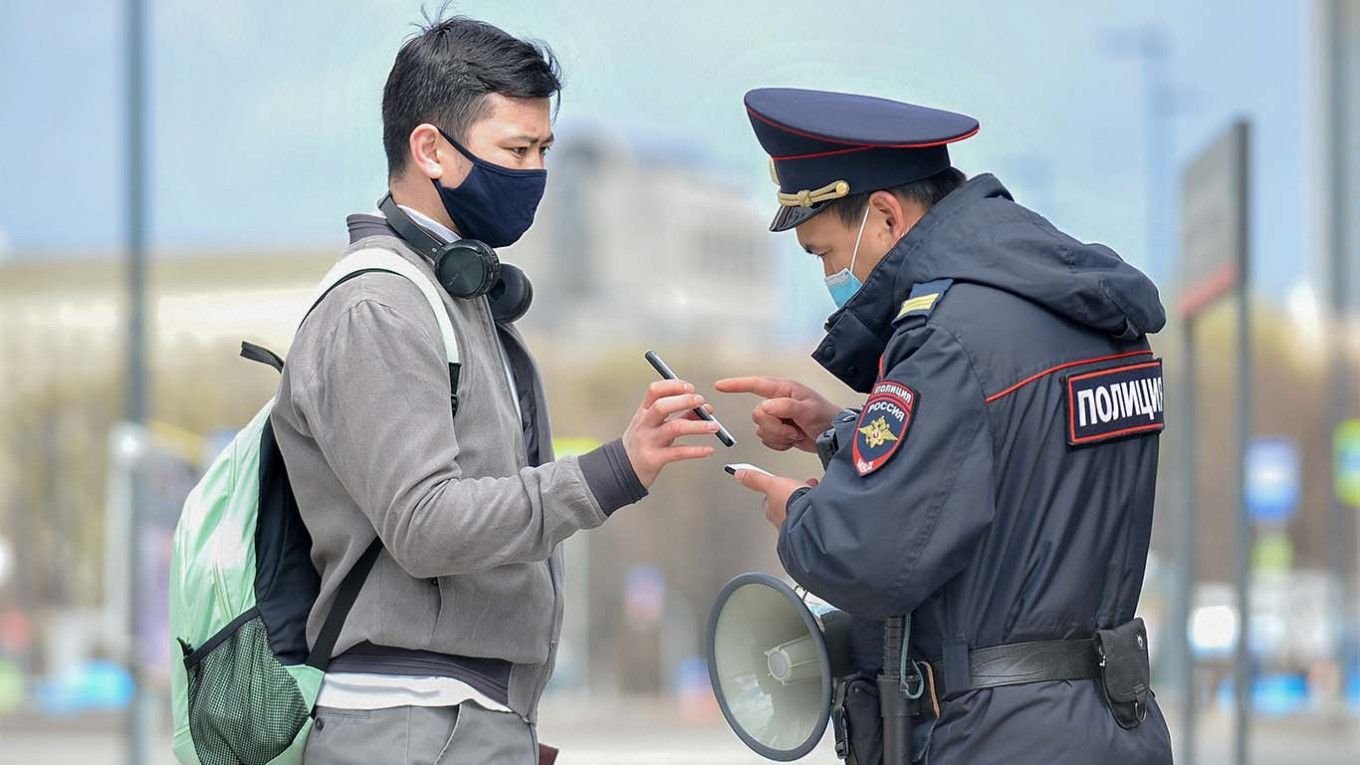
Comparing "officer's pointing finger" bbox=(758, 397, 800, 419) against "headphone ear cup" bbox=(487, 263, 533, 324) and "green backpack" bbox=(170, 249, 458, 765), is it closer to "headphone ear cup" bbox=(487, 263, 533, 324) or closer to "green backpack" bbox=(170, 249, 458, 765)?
"headphone ear cup" bbox=(487, 263, 533, 324)

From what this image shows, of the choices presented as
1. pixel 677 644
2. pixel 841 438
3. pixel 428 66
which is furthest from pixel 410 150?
pixel 677 644

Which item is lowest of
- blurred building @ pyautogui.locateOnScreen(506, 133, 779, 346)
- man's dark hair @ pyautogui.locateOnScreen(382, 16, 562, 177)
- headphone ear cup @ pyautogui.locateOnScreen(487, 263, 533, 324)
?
headphone ear cup @ pyautogui.locateOnScreen(487, 263, 533, 324)

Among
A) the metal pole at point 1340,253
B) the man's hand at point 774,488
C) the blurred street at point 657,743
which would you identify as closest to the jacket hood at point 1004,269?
the man's hand at point 774,488

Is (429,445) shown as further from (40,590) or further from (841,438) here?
(40,590)

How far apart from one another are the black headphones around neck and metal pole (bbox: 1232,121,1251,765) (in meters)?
3.26

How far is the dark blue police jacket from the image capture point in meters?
2.75

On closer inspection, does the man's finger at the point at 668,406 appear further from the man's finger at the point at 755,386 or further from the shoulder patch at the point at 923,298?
the shoulder patch at the point at 923,298

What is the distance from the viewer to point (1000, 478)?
2.82m

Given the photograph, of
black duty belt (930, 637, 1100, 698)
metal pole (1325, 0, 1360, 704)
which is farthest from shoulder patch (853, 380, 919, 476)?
metal pole (1325, 0, 1360, 704)

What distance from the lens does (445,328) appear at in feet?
9.68

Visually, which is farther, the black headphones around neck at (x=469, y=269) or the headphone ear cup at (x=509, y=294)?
the headphone ear cup at (x=509, y=294)

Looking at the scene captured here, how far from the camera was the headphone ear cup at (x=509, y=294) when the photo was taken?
10.5 ft

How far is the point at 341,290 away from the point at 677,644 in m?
41.4

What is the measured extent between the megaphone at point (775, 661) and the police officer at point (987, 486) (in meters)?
0.07
